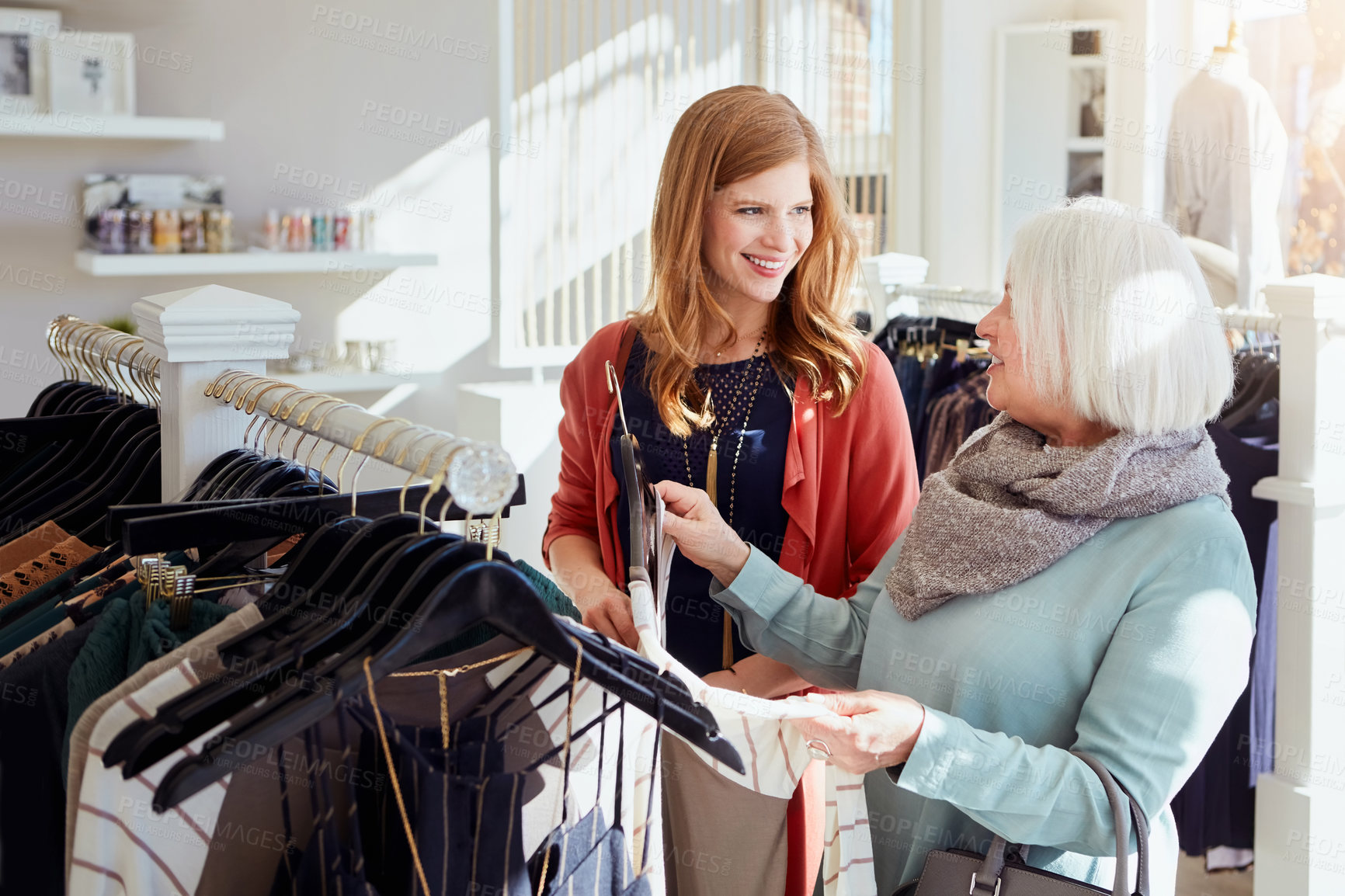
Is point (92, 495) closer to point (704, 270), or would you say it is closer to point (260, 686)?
point (260, 686)

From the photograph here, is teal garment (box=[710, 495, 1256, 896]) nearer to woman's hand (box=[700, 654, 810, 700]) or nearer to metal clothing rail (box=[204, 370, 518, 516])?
woman's hand (box=[700, 654, 810, 700])

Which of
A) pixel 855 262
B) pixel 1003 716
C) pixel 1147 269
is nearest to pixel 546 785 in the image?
pixel 1003 716

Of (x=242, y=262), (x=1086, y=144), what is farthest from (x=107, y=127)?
(x=1086, y=144)

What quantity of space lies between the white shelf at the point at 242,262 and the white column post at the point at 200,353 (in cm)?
243

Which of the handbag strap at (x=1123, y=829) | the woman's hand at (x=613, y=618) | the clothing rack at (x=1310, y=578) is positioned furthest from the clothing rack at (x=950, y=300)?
the handbag strap at (x=1123, y=829)

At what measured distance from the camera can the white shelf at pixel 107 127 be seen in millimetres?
3439

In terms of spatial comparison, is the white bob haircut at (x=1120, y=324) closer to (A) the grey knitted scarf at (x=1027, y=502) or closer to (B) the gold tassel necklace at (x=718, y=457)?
(A) the grey knitted scarf at (x=1027, y=502)

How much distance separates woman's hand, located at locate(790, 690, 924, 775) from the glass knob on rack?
372 mm

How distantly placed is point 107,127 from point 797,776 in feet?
10.8

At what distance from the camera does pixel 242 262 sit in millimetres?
3744

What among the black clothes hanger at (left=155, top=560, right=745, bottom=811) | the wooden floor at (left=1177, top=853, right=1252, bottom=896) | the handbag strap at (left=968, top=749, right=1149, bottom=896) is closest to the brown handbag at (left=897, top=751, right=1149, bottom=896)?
the handbag strap at (left=968, top=749, right=1149, bottom=896)

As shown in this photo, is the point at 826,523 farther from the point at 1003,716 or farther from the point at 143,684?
the point at 143,684

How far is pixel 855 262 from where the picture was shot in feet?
5.82

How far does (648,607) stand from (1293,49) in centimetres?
337
